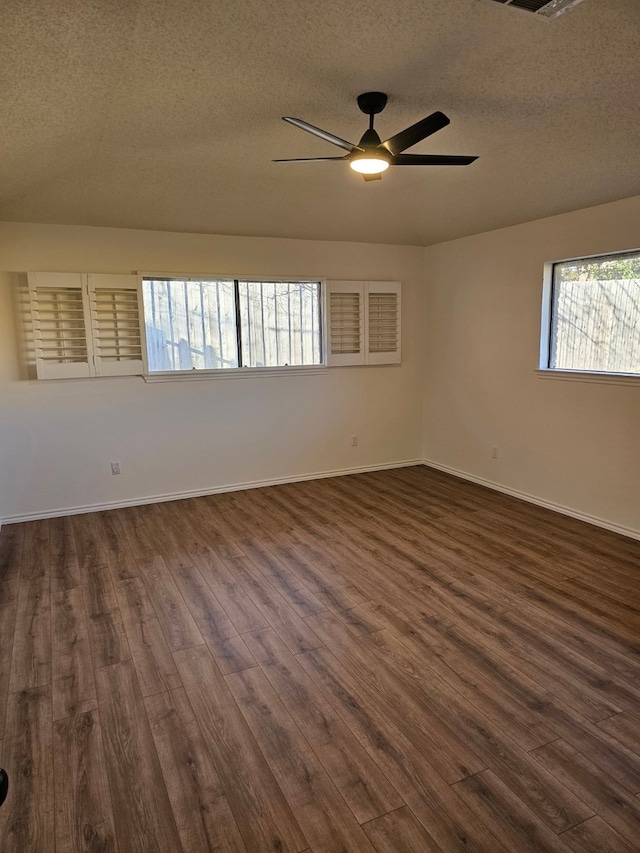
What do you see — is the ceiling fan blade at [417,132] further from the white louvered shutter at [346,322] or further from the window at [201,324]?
the white louvered shutter at [346,322]

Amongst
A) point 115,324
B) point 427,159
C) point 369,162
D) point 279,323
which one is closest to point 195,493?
point 115,324

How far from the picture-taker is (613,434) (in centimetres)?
394

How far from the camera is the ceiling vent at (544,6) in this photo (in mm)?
1485

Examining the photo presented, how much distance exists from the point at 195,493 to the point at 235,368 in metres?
1.27

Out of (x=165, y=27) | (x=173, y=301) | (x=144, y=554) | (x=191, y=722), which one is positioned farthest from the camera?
(x=173, y=301)

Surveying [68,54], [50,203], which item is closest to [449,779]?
[68,54]

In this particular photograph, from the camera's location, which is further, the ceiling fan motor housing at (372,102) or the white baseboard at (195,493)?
the white baseboard at (195,493)

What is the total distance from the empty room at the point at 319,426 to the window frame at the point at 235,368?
0.03 meters

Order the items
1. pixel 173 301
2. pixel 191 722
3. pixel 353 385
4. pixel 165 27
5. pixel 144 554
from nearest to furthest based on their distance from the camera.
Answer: pixel 165 27, pixel 191 722, pixel 144 554, pixel 173 301, pixel 353 385

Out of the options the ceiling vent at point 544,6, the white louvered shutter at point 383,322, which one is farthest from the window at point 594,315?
the ceiling vent at point 544,6

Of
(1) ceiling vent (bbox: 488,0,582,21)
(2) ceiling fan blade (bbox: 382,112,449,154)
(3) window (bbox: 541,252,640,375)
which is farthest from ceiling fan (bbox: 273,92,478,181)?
(3) window (bbox: 541,252,640,375)

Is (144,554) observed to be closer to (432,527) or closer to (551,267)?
(432,527)

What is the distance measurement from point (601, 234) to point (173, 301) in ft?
11.7

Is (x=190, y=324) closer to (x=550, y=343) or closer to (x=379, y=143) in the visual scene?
(x=379, y=143)
